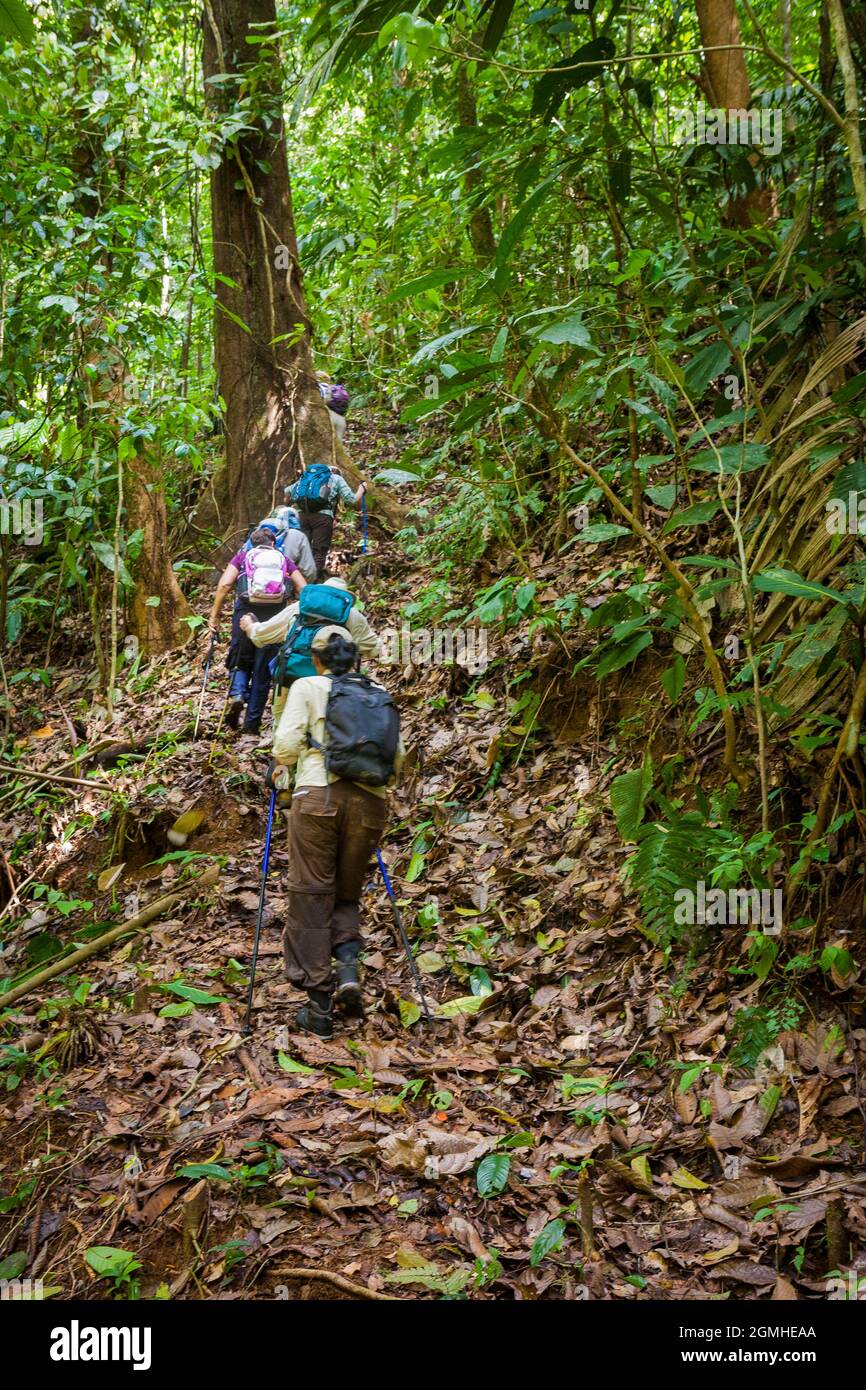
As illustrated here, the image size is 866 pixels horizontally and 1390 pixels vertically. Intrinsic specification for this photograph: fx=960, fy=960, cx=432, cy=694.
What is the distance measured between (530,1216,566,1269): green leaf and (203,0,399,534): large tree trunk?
8369 millimetres

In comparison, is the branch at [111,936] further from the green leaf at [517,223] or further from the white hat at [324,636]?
the green leaf at [517,223]

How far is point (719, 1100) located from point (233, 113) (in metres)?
9.81

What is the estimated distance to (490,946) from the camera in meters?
5.30

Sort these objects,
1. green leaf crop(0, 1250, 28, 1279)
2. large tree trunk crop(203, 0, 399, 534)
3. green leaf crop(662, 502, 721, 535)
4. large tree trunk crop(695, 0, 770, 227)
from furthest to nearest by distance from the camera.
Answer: large tree trunk crop(203, 0, 399, 534), large tree trunk crop(695, 0, 770, 227), green leaf crop(662, 502, 721, 535), green leaf crop(0, 1250, 28, 1279)

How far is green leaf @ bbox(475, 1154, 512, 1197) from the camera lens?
3594 millimetres

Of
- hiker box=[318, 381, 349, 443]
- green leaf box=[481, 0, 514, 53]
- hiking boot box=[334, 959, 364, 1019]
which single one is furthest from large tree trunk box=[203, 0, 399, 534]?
green leaf box=[481, 0, 514, 53]

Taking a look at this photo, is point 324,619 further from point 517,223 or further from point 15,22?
point 15,22

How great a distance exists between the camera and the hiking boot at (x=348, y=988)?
4.91 metres

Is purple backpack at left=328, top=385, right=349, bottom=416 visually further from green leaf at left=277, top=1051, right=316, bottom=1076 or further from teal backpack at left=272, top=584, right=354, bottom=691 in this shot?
green leaf at left=277, top=1051, right=316, bottom=1076

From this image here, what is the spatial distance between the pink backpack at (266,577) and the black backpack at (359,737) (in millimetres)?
3161

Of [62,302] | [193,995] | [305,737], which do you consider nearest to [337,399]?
[62,302]

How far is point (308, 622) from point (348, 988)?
2027 mm

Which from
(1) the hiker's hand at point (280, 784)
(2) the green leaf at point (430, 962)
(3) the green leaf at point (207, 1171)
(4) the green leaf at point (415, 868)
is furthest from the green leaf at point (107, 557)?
(3) the green leaf at point (207, 1171)
